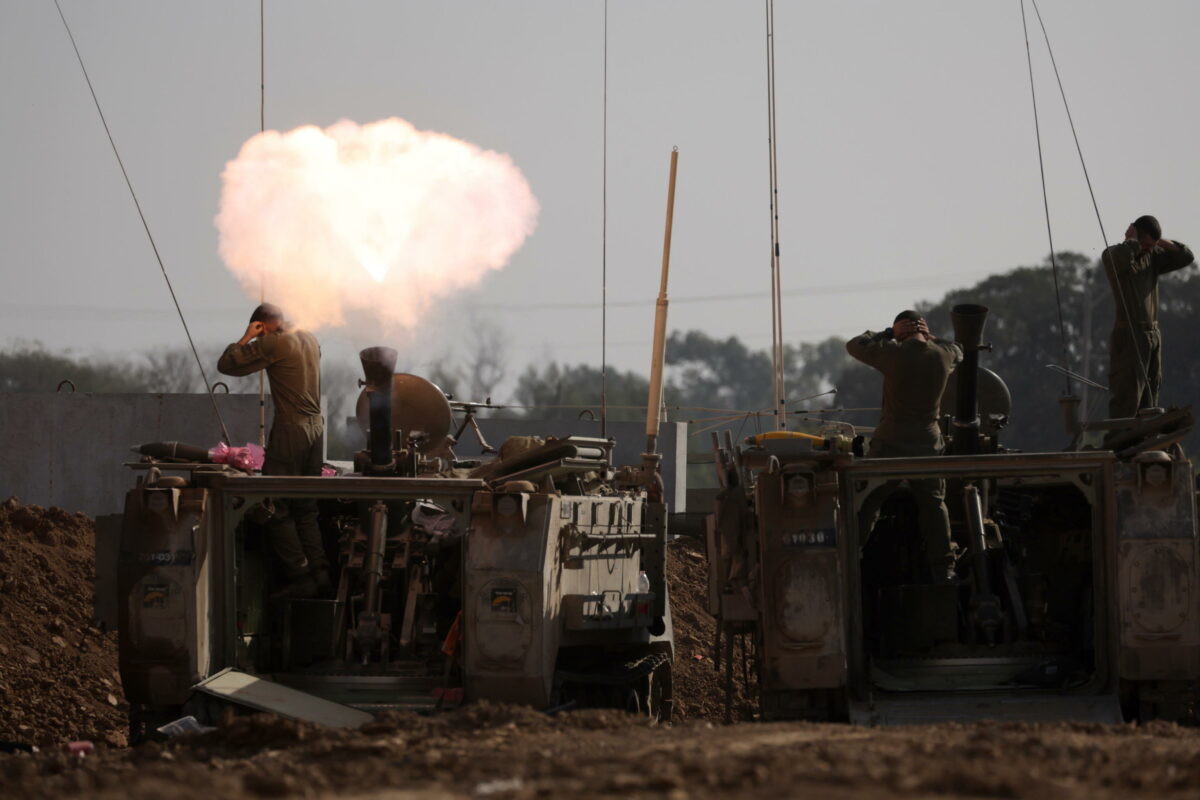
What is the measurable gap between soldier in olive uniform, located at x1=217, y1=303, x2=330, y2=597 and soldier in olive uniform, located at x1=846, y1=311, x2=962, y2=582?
3601 mm

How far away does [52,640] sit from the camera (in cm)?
1728

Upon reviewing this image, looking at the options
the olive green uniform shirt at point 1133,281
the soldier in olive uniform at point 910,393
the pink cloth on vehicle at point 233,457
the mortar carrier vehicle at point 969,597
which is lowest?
the mortar carrier vehicle at point 969,597

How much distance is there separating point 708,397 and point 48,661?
82512mm

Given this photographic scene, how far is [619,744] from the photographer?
8883 mm

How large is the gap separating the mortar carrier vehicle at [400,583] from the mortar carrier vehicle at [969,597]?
0.92m

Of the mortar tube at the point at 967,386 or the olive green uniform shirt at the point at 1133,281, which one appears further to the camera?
the olive green uniform shirt at the point at 1133,281

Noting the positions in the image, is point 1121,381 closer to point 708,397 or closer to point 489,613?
point 489,613

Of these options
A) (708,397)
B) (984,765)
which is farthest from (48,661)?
(708,397)

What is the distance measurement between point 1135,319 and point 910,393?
209cm

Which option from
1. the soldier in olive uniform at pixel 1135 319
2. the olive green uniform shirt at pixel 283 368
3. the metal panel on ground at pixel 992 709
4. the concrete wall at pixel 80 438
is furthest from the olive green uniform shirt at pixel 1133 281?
the concrete wall at pixel 80 438

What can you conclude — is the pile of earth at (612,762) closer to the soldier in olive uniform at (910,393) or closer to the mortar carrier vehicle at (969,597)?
the mortar carrier vehicle at (969,597)

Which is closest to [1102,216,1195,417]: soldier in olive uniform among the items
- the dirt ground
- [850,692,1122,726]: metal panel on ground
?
[850,692,1122,726]: metal panel on ground

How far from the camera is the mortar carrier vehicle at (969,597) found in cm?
1085

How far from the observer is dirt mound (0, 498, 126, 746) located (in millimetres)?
15109
